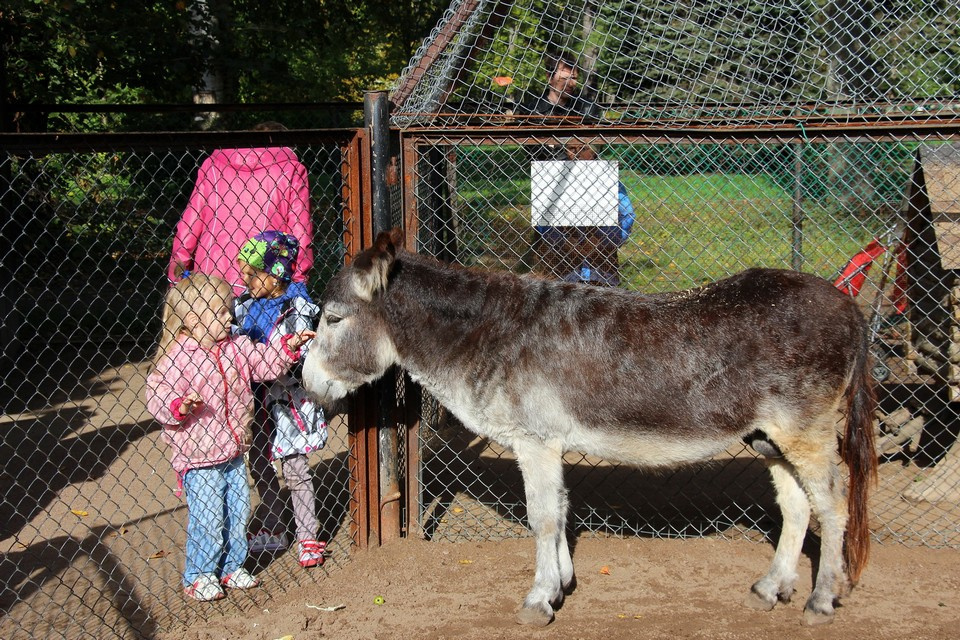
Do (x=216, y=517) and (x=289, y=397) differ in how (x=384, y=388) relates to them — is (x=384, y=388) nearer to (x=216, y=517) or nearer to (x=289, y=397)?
(x=289, y=397)

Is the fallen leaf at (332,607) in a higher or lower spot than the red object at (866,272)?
lower

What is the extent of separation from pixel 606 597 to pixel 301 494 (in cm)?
172

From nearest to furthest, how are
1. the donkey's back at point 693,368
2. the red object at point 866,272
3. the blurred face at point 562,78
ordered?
1. the donkey's back at point 693,368
2. the blurred face at point 562,78
3. the red object at point 866,272

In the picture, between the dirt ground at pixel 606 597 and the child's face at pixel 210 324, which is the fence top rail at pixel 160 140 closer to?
the child's face at pixel 210 324

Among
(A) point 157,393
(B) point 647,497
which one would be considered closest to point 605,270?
(B) point 647,497

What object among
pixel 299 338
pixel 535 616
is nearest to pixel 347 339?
pixel 299 338

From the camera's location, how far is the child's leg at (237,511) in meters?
4.10

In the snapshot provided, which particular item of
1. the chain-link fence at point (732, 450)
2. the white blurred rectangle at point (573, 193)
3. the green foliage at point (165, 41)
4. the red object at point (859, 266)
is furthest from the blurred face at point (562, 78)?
the green foliage at point (165, 41)

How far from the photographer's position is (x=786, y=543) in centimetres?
404

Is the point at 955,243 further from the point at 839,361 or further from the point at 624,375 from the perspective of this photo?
the point at 624,375

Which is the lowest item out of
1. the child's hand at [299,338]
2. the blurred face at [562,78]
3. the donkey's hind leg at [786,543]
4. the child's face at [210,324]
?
the donkey's hind leg at [786,543]

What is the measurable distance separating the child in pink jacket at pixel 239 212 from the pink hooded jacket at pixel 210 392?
63 centimetres

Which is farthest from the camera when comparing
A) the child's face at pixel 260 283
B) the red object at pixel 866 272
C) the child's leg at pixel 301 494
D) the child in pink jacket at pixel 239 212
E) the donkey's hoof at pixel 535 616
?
the red object at pixel 866 272

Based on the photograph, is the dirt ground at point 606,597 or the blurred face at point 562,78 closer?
the dirt ground at point 606,597
